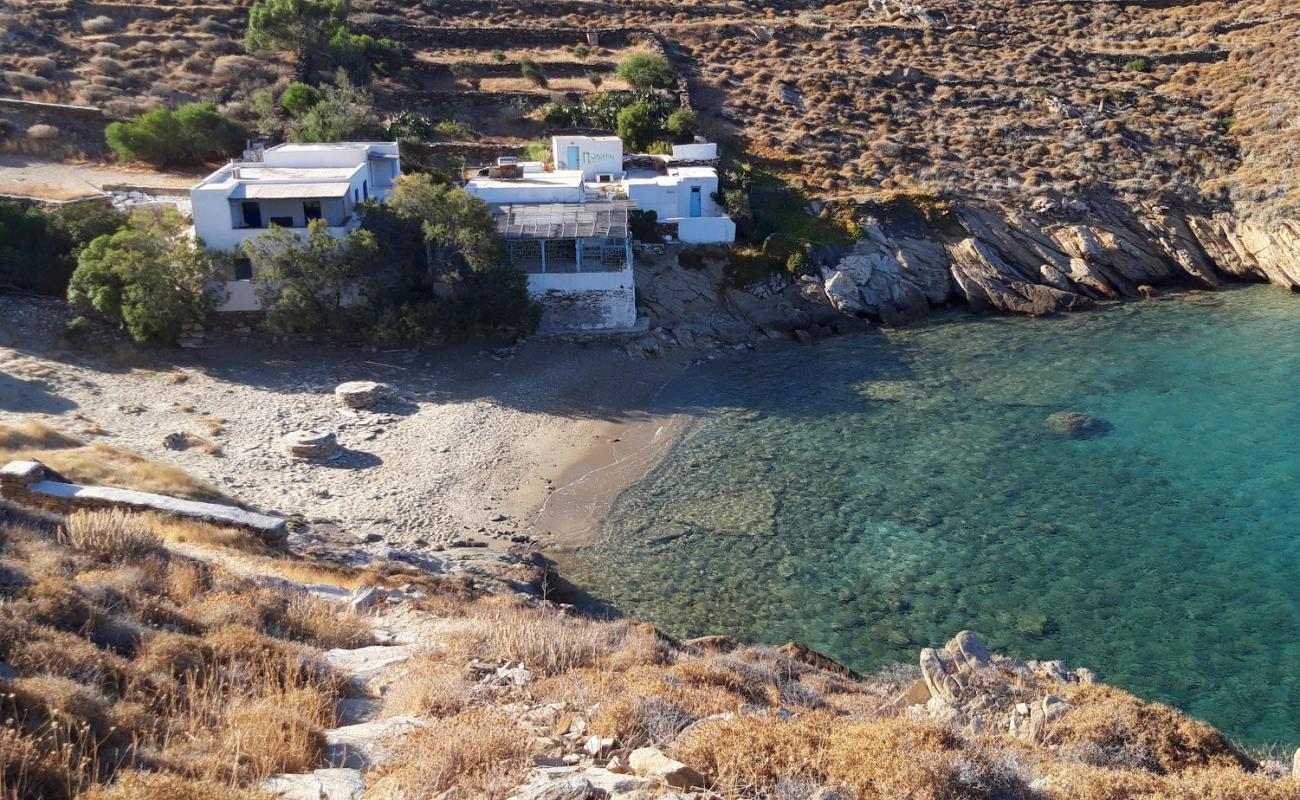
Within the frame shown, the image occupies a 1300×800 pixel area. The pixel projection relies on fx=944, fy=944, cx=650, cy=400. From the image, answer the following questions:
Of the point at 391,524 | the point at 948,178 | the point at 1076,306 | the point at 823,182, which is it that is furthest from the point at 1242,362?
the point at 391,524

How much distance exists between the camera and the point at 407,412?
87.7 ft

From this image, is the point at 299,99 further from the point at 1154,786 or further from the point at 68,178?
the point at 1154,786

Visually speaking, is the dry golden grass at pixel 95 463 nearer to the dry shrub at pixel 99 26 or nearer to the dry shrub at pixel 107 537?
the dry shrub at pixel 107 537

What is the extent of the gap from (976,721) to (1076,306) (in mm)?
29978

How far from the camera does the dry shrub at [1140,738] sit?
10070 millimetres

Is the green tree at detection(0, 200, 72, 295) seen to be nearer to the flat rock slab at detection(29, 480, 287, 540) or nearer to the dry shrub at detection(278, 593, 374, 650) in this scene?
the flat rock slab at detection(29, 480, 287, 540)

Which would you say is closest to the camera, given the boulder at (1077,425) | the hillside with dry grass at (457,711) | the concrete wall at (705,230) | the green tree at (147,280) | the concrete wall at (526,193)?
the hillside with dry grass at (457,711)

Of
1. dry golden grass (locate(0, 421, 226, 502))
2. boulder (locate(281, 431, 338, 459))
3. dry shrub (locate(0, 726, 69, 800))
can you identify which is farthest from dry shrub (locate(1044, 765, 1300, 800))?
boulder (locate(281, 431, 338, 459))

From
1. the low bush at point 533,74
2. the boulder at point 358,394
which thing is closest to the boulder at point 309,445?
the boulder at point 358,394

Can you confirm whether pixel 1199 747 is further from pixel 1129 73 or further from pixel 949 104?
pixel 1129 73

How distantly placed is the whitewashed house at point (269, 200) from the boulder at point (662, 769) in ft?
81.7

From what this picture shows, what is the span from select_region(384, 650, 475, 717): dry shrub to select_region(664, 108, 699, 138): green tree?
36.5 meters

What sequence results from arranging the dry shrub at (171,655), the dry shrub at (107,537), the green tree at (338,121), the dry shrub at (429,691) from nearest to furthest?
1. the dry shrub at (171,655)
2. the dry shrub at (429,691)
3. the dry shrub at (107,537)
4. the green tree at (338,121)

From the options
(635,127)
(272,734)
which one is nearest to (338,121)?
(635,127)
